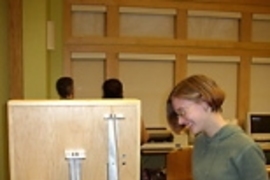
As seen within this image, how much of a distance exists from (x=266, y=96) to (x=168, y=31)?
1.41 metres

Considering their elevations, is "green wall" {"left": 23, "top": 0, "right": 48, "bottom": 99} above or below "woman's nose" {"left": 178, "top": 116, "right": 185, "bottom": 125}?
above

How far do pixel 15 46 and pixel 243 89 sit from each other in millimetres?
2538

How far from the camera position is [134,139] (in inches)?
41.5

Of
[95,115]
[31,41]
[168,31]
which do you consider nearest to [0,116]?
[31,41]

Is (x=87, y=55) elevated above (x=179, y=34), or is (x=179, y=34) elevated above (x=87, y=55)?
(x=179, y=34)

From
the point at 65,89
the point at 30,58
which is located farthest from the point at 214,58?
the point at 30,58

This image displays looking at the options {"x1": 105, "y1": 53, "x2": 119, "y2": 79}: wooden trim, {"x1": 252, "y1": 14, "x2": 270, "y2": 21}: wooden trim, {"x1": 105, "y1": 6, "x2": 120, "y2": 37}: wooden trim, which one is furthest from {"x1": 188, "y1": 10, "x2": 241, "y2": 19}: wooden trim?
{"x1": 105, "y1": 53, "x2": 119, "y2": 79}: wooden trim

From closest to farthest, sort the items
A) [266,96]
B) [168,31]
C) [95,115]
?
[95,115], [168,31], [266,96]

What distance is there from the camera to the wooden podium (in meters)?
1.02

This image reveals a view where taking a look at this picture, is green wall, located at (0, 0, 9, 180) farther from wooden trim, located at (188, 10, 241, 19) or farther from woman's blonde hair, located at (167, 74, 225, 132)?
woman's blonde hair, located at (167, 74, 225, 132)

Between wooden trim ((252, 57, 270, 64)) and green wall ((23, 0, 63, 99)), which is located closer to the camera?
green wall ((23, 0, 63, 99))

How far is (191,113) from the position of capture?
152 cm

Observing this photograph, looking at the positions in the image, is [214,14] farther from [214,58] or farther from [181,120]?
[181,120]

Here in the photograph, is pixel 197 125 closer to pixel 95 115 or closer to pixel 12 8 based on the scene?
pixel 95 115
